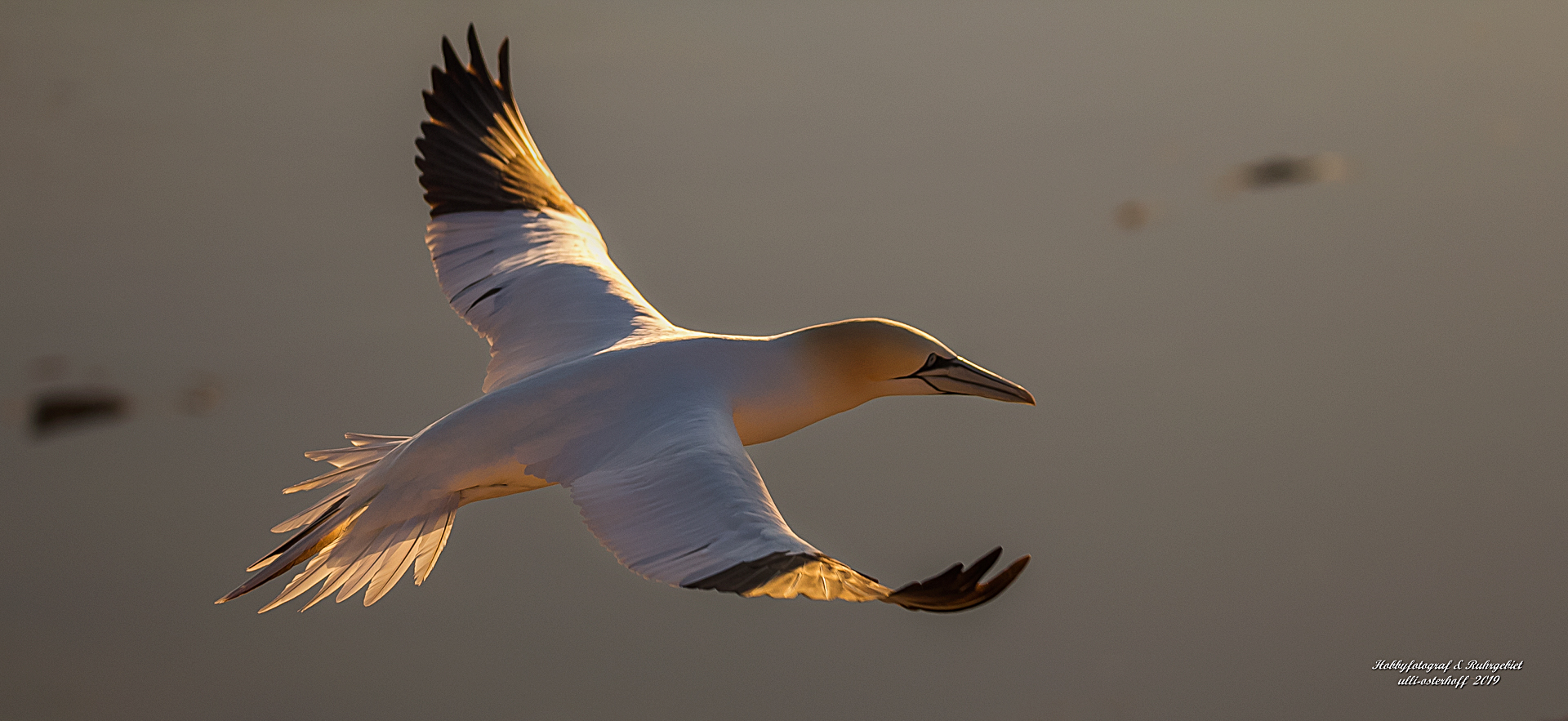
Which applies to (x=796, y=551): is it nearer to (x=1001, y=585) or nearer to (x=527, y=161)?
(x=1001, y=585)

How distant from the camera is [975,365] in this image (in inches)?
141

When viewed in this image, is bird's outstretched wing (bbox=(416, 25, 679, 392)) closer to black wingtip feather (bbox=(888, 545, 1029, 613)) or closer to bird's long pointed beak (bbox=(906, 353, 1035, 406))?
bird's long pointed beak (bbox=(906, 353, 1035, 406))

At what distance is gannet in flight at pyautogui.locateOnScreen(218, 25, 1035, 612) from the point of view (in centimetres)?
258

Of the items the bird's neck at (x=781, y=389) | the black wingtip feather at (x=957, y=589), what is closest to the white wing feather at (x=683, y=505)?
the black wingtip feather at (x=957, y=589)

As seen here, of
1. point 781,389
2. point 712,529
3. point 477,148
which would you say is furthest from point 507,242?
point 712,529

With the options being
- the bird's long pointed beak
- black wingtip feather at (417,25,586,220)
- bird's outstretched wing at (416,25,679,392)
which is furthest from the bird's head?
black wingtip feather at (417,25,586,220)

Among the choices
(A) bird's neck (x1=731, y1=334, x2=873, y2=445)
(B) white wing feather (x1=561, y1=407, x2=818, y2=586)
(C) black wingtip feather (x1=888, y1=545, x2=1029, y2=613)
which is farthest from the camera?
(A) bird's neck (x1=731, y1=334, x2=873, y2=445)

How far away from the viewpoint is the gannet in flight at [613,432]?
258cm

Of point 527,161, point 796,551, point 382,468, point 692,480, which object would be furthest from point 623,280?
point 796,551

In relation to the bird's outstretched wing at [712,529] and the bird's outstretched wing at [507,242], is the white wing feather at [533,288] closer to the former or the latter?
the bird's outstretched wing at [507,242]

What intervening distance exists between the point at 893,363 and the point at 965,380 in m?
0.21

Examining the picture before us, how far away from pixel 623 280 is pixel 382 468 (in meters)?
1.08

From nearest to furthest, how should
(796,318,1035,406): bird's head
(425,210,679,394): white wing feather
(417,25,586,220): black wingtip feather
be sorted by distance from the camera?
(796,318,1035,406): bird's head → (425,210,679,394): white wing feather → (417,25,586,220): black wingtip feather

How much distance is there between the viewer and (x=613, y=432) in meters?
3.05
